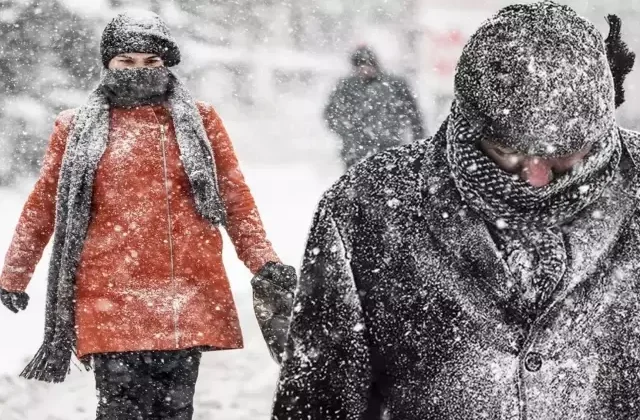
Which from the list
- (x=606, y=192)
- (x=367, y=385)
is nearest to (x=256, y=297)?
(x=367, y=385)

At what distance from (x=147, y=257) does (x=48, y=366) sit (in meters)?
0.65

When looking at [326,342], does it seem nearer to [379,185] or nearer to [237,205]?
[379,185]

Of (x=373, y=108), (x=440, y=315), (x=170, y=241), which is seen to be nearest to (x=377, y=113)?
(x=373, y=108)

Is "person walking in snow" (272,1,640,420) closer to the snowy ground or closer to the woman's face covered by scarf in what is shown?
the woman's face covered by scarf

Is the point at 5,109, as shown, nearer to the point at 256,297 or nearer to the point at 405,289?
the point at 256,297

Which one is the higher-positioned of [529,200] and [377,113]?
[529,200]

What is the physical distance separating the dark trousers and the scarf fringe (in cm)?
19

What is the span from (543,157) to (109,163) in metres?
2.41

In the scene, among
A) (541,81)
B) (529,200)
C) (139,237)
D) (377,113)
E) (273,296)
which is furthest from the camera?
(377,113)

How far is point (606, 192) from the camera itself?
1947mm

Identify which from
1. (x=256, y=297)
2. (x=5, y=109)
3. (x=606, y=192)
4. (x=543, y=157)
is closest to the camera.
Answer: (x=543, y=157)

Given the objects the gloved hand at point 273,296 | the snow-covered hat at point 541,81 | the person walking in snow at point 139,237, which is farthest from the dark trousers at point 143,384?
the snow-covered hat at point 541,81

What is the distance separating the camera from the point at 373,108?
7090 millimetres

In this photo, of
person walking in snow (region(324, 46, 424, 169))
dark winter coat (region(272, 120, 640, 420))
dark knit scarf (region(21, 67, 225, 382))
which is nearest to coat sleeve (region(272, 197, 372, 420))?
dark winter coat (region(272, 120, 640, 420))
